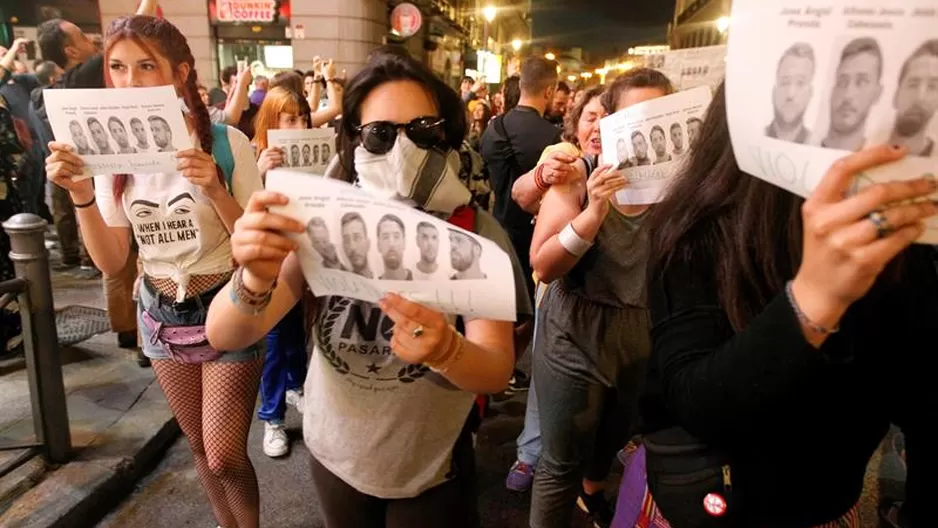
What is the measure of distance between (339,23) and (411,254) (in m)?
14.7

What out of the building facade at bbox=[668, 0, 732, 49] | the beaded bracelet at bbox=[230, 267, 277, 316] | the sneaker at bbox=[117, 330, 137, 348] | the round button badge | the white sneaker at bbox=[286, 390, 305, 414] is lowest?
the white sneaker at bbox=[286, 390, 305, 414]

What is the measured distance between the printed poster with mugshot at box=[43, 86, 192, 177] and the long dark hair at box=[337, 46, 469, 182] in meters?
0.68

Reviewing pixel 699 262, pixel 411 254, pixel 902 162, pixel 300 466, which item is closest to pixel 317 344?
pixel 411 254

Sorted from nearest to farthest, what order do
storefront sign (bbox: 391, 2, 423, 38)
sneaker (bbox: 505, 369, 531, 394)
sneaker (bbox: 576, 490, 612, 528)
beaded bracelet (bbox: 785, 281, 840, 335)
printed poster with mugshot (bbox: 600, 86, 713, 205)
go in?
beaded bracelet (bbox: 785, 281, 840, 335) < printed poster with mugshot (bbox: 600, 86, 713, 205) < sneaker (bbox: 576, 490, 612, 528) < sneaker (bbox: 505, 369, 531, 394) < storefront sign (bbox: 391, 2, 423, 38)

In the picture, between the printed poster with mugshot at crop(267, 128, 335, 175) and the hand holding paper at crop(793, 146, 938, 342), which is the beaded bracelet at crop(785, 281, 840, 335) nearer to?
the hand holding paper at crop(793, 146, 938, 342)

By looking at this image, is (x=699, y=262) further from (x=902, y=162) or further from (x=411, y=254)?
(x=411, y=254)

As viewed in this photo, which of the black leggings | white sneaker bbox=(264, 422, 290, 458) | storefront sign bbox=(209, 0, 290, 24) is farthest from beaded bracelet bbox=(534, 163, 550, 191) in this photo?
storefront sign bbox=(209, 0, 290, 24)

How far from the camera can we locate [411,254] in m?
1.17

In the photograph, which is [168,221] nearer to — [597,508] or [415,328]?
[415,328]

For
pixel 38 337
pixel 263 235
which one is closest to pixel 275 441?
pixel 38 337

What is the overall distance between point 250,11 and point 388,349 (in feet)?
49.0

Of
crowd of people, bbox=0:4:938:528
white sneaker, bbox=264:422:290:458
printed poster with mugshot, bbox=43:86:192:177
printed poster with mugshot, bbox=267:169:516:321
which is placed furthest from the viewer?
white sneaker, bbox=264:422:290:458

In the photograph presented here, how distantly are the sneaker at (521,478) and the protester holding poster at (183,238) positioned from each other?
1527 mm

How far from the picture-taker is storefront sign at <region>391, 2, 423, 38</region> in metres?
16.6
